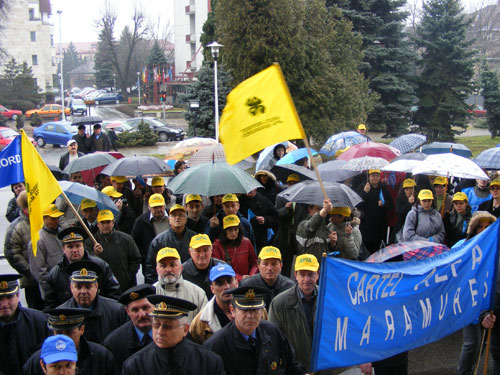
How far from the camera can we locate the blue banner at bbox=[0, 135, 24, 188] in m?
8.39

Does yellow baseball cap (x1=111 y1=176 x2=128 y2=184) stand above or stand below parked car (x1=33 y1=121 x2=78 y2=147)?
above

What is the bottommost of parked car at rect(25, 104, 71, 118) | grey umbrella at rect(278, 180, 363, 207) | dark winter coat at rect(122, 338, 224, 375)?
parked car at rect(25, 104, 71, 118)

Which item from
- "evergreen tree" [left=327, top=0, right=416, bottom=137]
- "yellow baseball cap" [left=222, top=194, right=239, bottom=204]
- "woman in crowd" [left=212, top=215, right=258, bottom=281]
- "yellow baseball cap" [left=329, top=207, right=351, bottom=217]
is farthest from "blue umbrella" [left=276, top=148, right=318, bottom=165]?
"evergreen tree" [left=327, top=0, right=416, bottom=137]

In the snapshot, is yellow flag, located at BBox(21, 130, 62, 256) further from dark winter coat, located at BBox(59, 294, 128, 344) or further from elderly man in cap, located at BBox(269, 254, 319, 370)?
elderly man in cap, located at BBox(269, 254, 319, 370)

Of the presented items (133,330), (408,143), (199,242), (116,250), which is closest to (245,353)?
(133,330)

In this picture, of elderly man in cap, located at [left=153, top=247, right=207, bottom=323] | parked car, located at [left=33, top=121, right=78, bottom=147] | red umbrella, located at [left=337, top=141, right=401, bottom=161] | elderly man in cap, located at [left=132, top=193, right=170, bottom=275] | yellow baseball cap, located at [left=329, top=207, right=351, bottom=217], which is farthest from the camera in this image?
parked car, located at [left=33, top=121, right=78, bottom=147]

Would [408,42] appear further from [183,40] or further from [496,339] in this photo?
[183,40]

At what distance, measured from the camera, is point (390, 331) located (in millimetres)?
4930

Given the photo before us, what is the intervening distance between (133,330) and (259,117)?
211cm

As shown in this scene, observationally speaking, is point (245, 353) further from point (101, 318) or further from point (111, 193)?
point (111, 193)

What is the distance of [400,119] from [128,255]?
97.0 ft

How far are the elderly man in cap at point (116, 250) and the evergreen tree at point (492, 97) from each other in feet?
120

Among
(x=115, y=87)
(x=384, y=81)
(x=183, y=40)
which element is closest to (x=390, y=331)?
(x=384, y=81)

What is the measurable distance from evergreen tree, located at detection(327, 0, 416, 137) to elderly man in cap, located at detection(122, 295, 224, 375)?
3003cm
